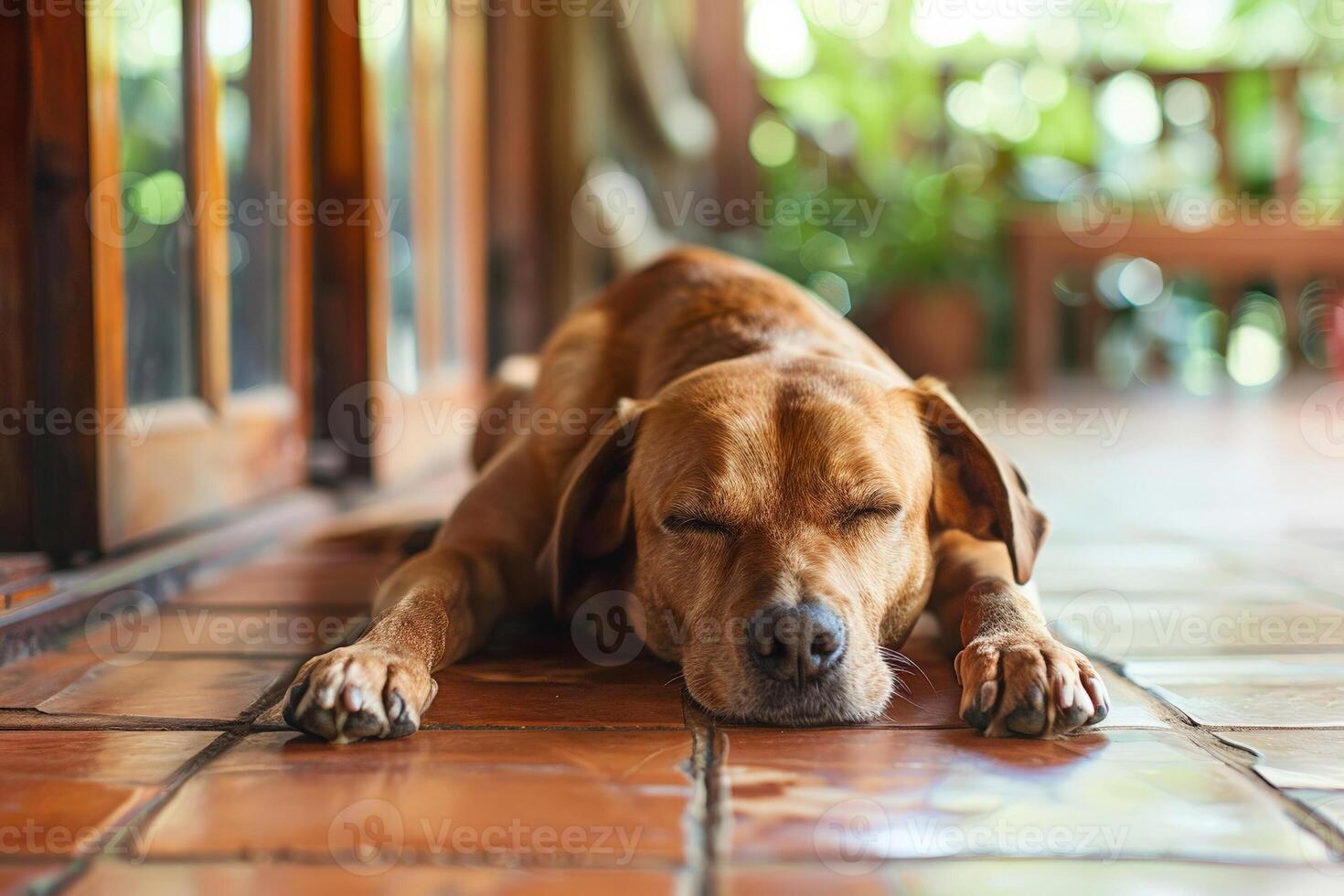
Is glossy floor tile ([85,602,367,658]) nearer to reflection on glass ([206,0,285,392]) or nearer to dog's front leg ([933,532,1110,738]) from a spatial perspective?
reflection on glass ([206,0,285,392])

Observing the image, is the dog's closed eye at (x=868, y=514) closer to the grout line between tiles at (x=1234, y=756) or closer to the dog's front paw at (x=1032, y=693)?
the dog's front paw at (x=1032, y=693)

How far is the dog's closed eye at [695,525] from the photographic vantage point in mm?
1861

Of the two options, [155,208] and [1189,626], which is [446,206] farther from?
[1189,626]

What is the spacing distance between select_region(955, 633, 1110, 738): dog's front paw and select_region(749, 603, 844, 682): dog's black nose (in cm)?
20

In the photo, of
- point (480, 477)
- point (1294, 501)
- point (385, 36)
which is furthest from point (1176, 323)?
point (480, 477)

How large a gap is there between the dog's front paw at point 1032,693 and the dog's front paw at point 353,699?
766 mm

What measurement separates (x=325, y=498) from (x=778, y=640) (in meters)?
2.36

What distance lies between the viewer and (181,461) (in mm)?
2801

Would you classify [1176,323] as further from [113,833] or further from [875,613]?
[113,833]

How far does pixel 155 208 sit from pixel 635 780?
1864 millimetres

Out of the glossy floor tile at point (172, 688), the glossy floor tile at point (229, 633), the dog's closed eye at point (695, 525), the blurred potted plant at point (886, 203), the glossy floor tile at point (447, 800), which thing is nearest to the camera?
the glossy floor tile at point (447, 800)

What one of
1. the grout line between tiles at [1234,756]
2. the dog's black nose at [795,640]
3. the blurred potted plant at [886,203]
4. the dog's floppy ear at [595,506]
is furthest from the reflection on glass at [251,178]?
the blurred potted plant at [886,203]

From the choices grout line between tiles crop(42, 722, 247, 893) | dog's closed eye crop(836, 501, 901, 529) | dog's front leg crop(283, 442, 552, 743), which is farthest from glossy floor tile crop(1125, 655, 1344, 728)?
grout line between tiles crop(42, 722, 247, 893)

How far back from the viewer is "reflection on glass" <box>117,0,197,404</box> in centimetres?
250
